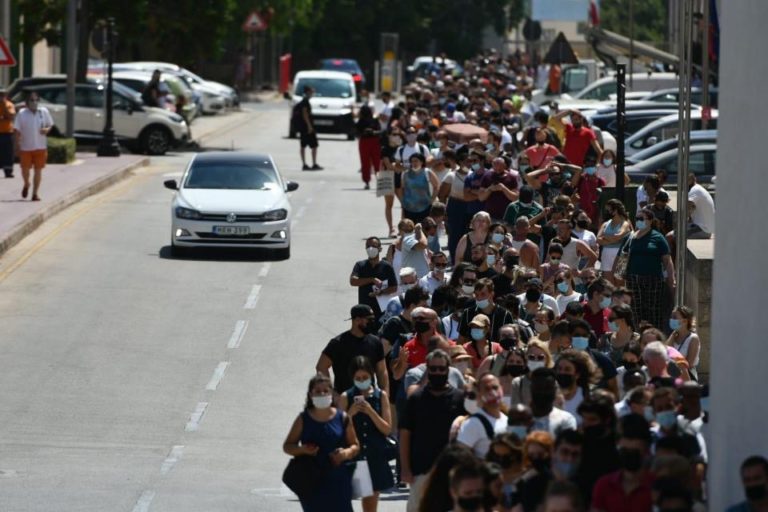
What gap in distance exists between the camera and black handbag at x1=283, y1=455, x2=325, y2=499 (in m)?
12.4

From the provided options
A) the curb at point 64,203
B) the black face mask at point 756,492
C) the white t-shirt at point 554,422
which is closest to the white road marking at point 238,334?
the curb at point 64,203

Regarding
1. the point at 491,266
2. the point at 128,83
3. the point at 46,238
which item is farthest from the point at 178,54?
the point at 491,266

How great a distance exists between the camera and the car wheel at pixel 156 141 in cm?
4266

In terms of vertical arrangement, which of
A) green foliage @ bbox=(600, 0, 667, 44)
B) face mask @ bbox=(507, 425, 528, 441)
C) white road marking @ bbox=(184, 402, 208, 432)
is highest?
green foliage @ bbox=(600, 0, 667, 44)

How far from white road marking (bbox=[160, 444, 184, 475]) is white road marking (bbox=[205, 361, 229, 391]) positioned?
2.45 metres

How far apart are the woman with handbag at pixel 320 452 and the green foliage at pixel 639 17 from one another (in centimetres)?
7718

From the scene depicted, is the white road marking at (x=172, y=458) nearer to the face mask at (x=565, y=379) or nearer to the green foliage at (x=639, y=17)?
the face mask at (x=565, y=379)

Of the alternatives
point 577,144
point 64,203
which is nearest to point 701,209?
point 577,144

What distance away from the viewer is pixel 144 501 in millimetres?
14711

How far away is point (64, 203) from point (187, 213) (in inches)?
222

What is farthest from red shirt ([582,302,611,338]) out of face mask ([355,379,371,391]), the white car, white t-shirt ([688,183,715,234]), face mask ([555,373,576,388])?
the white car

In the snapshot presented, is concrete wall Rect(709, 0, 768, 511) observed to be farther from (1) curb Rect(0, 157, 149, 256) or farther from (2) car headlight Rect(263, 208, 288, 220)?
(1) curb Rect(0, 157, 149, 256)

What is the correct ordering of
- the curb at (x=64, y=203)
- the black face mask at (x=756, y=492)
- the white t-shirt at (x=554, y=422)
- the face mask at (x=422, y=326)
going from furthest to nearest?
the curb at (x=64, y=203)
the face mask at (x=422, y=326)
the white t-shirt at (x=554, y=422)
the black face mask at (x=756, y=492)

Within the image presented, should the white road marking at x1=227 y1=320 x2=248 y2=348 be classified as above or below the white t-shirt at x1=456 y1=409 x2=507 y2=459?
below
